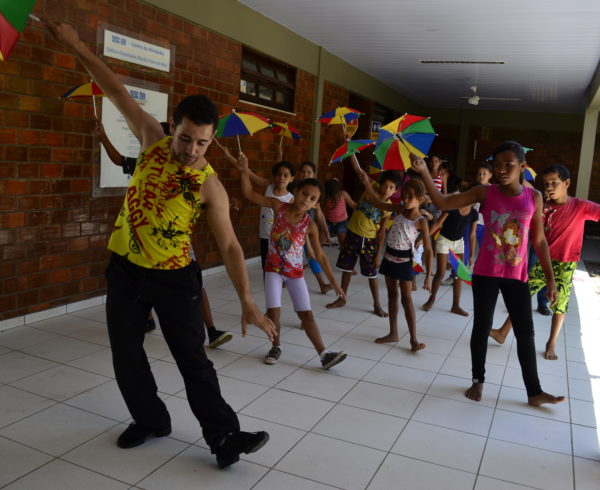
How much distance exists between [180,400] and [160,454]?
1.86ft

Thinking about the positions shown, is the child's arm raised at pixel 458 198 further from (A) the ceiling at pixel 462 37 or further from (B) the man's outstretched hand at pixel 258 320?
(A) the ceiling at pixel 462 37

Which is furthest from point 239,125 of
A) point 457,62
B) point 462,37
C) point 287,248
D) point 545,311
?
point 457,62

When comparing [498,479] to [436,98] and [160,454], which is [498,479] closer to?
[160,454]

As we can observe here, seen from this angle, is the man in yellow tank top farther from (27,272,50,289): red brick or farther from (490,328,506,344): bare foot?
(490,328,506,344): bare foot

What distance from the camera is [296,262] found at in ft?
12.3

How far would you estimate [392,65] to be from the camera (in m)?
9.85

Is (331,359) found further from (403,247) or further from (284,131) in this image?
(284,131)

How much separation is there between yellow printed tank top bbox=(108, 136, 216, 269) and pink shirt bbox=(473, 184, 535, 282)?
1.74 metres

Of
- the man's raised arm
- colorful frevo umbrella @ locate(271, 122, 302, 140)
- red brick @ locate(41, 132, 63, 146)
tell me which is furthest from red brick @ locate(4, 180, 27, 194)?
colorful frevo umbrella @ locate(271, 122, 302, 140)

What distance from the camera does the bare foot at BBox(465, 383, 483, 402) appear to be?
3375 mm

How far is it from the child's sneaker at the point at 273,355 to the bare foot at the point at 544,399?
162 cm

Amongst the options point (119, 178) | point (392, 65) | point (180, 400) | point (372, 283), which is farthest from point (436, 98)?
point (180, 400)

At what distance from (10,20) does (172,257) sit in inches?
39.6

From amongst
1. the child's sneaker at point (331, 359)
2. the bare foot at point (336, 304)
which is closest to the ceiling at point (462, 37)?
the bare foot at point (336, 304)
